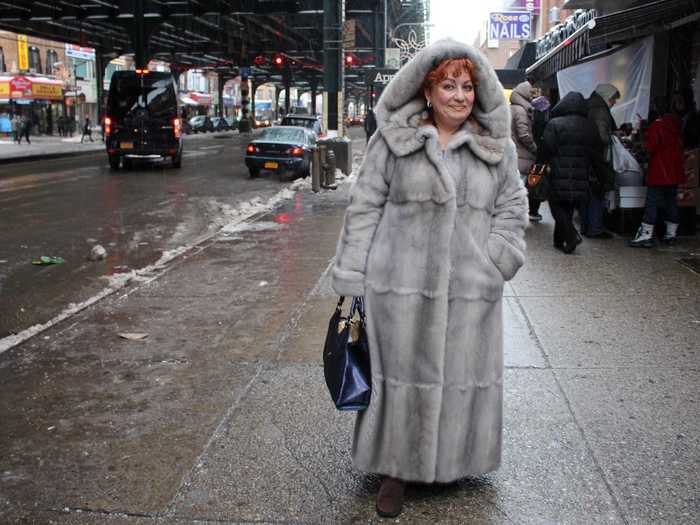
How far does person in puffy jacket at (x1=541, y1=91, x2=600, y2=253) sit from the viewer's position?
8.53 metres

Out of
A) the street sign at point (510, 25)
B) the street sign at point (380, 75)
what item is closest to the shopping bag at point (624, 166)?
the street sign at point (380, 75)

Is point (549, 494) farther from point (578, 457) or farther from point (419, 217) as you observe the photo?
point (419, 217)

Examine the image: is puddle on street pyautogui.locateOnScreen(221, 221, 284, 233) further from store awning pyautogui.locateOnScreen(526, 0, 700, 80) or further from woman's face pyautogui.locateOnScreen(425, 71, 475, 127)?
woman's face pyautogui.locateOnScreen(425, 71, 475, 127)

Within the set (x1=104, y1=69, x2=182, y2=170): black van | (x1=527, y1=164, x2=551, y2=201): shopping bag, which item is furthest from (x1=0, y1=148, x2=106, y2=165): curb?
(x1=527, y1=164, x2=551, y2=201): shopping bag

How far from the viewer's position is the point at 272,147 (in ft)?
68.9

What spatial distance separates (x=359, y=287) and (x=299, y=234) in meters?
7.63

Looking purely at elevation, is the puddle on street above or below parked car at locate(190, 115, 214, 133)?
below

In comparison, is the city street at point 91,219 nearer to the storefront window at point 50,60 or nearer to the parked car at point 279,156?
the parked car at point 279,156

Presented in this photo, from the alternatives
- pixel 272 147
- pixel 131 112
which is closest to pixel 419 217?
pixel 272 147

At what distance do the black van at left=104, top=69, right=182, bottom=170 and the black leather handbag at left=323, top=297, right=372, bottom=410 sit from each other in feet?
68.7

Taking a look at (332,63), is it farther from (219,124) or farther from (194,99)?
(194,99)

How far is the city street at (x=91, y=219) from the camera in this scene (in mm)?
7715

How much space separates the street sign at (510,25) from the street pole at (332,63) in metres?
21.4

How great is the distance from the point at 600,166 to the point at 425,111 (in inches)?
257
